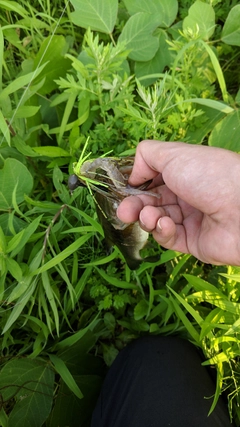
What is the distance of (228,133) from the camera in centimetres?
160

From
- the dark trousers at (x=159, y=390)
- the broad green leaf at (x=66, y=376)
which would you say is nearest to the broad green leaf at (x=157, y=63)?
the dark trousers at (x=159, y=390)

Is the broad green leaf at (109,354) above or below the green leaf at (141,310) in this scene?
below

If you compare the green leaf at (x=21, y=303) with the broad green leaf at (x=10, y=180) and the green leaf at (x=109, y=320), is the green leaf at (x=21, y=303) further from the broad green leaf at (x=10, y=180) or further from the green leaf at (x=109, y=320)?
the green leaf at (x=109, y=320)

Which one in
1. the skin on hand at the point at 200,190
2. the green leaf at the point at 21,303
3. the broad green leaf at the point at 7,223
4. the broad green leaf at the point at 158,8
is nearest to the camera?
the skin on hand at the point at 200,190

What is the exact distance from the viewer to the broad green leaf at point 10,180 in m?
1.53

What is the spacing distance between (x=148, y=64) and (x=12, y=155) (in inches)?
32.3

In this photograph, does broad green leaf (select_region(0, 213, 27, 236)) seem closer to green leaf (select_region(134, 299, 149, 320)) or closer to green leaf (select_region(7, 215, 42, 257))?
green leaf (select_region(7, 215, 42, 257))

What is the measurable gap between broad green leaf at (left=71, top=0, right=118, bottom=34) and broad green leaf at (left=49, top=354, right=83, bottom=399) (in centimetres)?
154

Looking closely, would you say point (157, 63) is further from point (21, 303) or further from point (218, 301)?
point (21, 303)

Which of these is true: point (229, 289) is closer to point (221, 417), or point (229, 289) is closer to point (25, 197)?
point (221, 417)

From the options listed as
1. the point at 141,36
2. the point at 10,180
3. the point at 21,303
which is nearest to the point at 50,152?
the point at 10,180

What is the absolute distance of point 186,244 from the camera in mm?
1424

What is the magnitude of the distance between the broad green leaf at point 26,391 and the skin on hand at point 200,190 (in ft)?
2.85

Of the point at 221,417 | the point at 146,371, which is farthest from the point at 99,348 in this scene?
the point at 221,417
